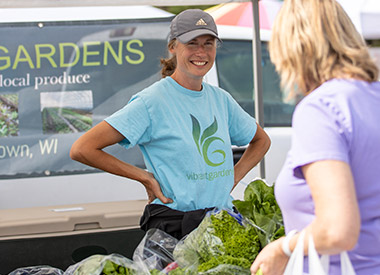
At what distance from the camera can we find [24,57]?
3.81 meters

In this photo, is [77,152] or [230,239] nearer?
[230,239]

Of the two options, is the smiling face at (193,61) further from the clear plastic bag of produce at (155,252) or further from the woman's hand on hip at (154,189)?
the clear plastic bag of produce at (155,252)

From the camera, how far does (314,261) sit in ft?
3.98

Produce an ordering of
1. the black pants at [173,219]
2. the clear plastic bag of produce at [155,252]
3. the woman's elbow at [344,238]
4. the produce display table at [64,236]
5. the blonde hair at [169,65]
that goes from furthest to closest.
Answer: the produce display table at [64,236] < the blonde hair at [169,65] < the black pants at [173,219] < the clear plastic bag of produce at [155,252] < the woman's elbow at [344,238]

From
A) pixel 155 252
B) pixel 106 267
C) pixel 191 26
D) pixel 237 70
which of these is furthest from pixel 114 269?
pixel 237 70

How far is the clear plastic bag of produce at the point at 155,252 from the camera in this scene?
198cm

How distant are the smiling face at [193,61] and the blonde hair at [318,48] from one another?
0.96 metres

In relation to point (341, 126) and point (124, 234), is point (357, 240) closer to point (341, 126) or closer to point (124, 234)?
point (341, 126)

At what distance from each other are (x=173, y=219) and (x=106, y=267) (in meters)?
0.34

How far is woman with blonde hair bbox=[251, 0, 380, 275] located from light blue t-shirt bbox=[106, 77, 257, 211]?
0.82 m

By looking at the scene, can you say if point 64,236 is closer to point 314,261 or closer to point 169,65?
point 169,65

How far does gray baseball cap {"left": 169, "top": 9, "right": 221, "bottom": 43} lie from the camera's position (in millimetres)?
2232

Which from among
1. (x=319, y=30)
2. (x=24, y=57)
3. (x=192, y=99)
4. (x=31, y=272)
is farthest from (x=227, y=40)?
(x=319, y=30)

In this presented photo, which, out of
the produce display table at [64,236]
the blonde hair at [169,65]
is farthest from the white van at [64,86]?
the blonde hair at [169,65]
